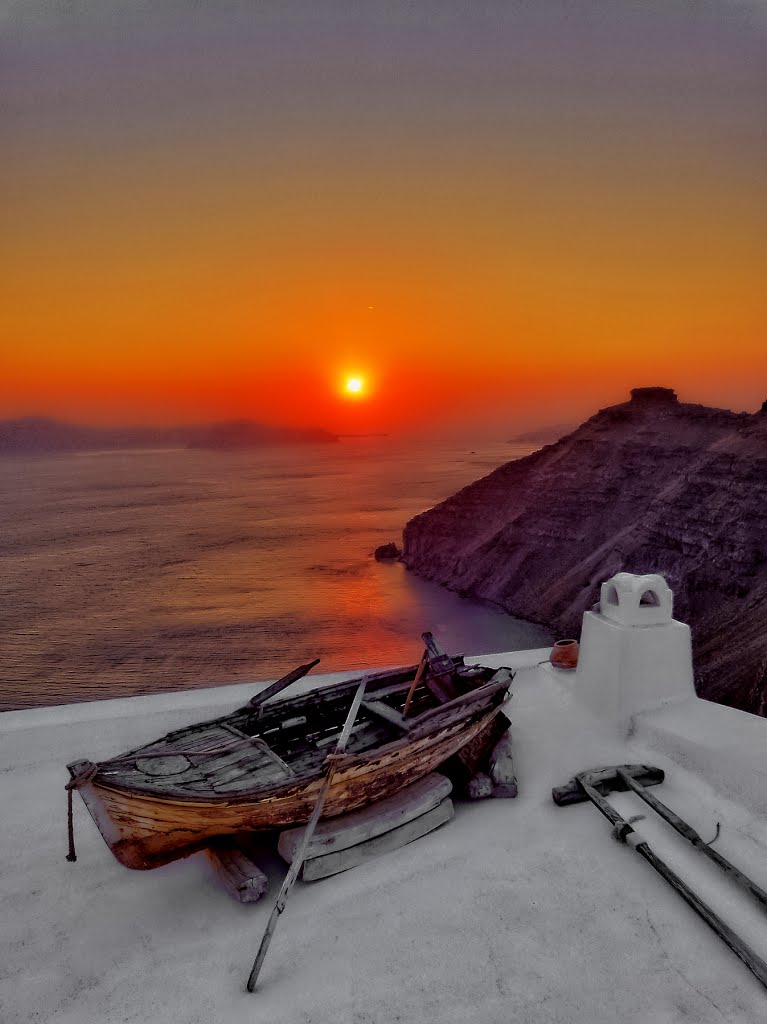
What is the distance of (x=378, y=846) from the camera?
538 cm

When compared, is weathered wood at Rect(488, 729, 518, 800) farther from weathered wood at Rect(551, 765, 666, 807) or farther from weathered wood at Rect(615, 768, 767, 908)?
weathered wood at Rect(615, 768, 767, 908)

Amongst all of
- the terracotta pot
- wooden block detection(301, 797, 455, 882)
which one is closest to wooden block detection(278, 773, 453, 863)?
wooden block detection(301, 797, 455, 882)

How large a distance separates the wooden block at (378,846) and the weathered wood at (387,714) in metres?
0.78

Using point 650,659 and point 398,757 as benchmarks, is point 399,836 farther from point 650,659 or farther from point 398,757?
point 650,659

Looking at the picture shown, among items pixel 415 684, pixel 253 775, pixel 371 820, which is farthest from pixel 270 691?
pixel 371 820

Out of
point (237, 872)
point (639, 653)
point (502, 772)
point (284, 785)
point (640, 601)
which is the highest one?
point (640, 601)

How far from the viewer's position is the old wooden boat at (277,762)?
4598 millimetres

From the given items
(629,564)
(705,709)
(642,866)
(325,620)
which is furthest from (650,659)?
(325,620)

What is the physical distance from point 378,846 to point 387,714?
109 cm

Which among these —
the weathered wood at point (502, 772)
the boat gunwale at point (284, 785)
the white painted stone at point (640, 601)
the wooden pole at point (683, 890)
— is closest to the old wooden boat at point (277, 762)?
the boat gunwale at point (284, 785)

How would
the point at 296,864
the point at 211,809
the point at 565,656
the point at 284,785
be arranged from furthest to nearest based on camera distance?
the point at 565,656, the point at 284,785, the point at 211,809, the point at 296,864

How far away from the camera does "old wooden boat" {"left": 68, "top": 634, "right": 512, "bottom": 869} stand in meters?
4.60

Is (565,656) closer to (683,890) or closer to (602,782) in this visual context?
(602,782)

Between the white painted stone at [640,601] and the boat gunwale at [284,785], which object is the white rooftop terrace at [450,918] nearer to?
the boat gunwale at [284,785]
